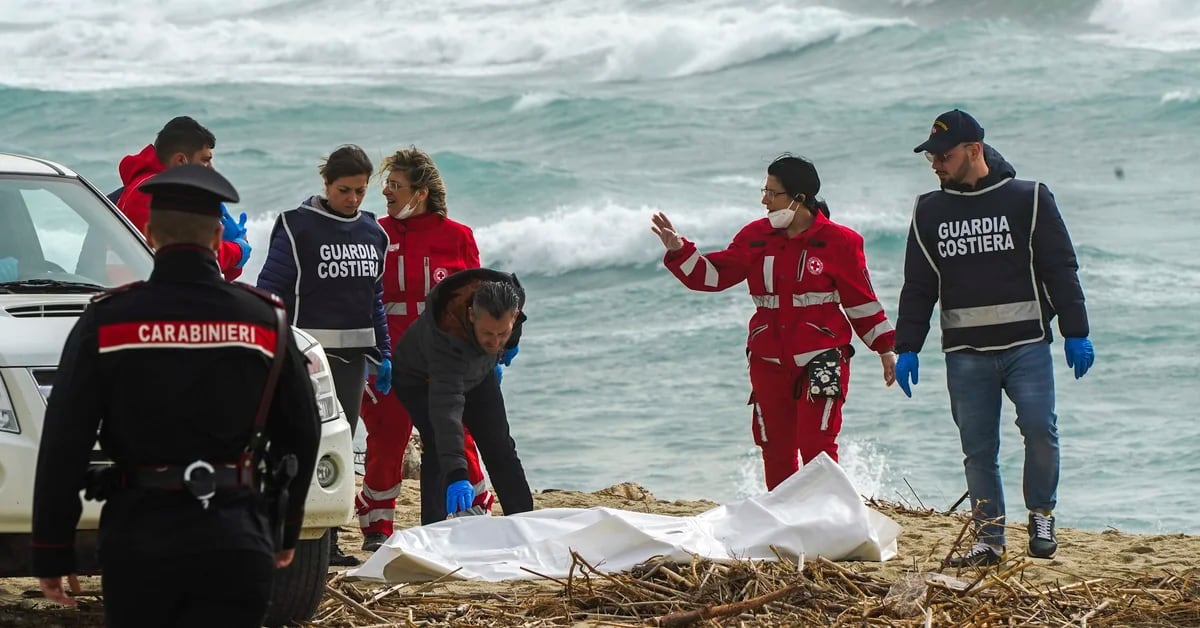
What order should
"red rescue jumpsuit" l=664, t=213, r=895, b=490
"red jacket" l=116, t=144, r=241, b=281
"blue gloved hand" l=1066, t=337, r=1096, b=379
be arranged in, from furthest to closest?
1. "red rescue jumpsuit" l=664, t=213, r=895, b=490
2. "red jacket" l=116, t=144, r=241, b=281
3. "blue gloved hand" l=1066, t=337, r=1096, b=379

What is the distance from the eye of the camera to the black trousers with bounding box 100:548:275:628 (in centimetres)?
353

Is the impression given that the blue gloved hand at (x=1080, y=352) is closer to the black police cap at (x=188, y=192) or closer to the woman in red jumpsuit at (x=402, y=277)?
the woman in red jumpsuit at (x=402, y=277)

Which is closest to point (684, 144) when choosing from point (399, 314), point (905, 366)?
point (399, 314)

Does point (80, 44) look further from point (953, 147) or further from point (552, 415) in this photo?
point (953, 147)

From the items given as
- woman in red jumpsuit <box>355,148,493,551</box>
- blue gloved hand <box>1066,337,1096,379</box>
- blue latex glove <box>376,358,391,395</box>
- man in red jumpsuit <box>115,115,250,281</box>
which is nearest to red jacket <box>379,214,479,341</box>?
woman in red jumpsuit <box>355,148,493,551</box>

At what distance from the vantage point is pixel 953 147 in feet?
23.7

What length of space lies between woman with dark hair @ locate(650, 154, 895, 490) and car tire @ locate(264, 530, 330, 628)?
257cm

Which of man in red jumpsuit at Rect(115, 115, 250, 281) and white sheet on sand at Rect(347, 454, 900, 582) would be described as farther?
man in red jumpsuit at Rect(115, 115, 250, 281)

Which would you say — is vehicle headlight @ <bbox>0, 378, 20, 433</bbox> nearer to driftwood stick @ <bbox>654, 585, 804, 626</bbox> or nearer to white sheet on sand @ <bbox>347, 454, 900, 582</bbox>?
white sheet on sand @ <bbox>347, 454, 900, 582</bbox>

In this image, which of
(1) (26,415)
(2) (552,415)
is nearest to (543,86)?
(2) (552,415)

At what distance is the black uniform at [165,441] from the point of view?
3.55 metres

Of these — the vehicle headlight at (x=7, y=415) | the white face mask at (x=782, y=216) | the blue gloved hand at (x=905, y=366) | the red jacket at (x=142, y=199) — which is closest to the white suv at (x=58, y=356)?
the vehicle headlight at (x=7, y=415)

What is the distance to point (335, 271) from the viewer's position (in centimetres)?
746

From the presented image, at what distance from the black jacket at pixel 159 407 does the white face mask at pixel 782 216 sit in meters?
4.30
